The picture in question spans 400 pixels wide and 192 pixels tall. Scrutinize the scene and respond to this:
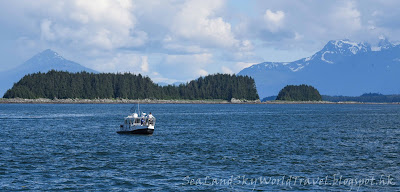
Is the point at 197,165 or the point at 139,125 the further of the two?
the point at 139,125

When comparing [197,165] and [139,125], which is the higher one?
[139,125]

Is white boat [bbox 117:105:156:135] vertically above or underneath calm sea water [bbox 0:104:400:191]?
above

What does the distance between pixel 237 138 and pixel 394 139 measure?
956 inches

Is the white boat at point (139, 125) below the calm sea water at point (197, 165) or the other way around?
the other way around

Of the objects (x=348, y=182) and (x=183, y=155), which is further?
(x=183, y=155)

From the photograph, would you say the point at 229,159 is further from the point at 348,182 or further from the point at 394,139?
the point at 394,139

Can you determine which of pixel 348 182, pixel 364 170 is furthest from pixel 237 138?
pixel 348 182

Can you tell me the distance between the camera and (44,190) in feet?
109

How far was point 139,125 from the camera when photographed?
76.3m

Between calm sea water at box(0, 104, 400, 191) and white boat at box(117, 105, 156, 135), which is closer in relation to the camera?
calm sea water at box(0, 104, 400, 191)

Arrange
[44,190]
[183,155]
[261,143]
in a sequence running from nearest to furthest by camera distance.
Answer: [44,190] < [183,155] < [261,143]

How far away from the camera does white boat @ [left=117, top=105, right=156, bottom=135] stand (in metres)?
75.5

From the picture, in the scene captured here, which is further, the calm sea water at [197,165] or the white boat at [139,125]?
the white boat at [139,125]

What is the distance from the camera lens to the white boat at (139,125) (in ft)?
248
